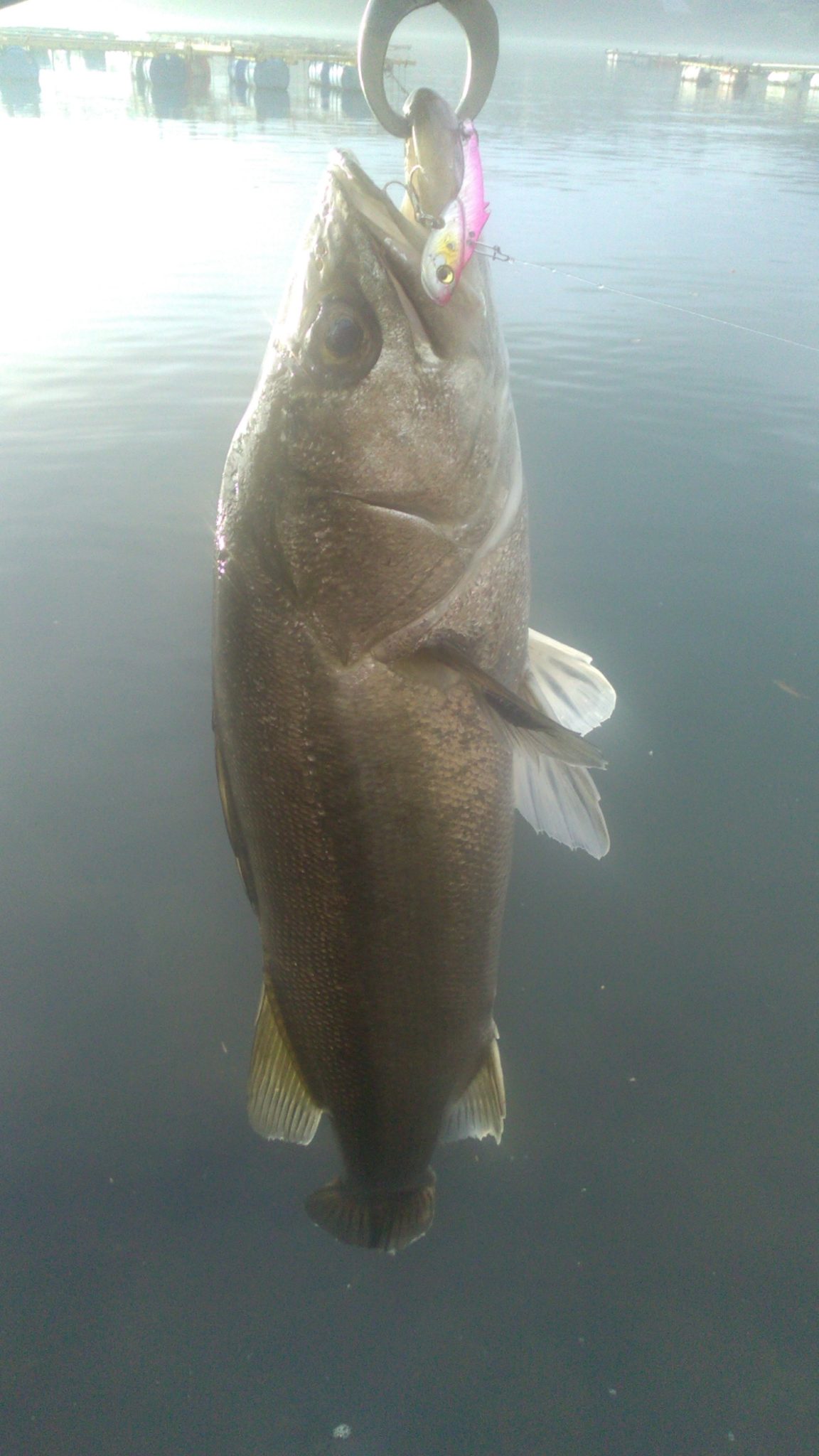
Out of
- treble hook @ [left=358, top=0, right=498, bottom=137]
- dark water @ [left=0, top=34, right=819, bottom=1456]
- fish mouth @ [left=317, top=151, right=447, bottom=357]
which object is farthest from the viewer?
dark water @ [left=0, top=34, right=819, bottom=1456]

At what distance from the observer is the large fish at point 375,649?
167 cm

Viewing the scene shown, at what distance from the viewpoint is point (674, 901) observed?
3551 mm

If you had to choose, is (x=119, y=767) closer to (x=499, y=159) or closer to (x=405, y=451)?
(x=405, y=451)

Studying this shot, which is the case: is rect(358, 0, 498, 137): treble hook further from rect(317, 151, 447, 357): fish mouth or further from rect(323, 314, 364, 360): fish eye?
rect(323, 314, 364, 360): fish eye

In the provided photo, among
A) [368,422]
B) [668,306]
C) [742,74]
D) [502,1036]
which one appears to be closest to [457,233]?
[368,422]

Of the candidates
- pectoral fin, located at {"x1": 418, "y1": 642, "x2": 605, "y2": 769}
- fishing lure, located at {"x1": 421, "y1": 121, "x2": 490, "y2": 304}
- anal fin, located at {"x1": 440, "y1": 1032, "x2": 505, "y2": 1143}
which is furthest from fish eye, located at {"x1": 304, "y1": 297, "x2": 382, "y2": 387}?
anal fin, located at {"x1": 440, "y1": 1032, "x2": 505, "y2": 1143}

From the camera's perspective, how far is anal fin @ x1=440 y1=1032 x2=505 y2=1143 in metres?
2.16

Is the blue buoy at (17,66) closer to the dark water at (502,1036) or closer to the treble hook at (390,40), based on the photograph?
the dark water at (502,1036)

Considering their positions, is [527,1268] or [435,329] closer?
[435,329]

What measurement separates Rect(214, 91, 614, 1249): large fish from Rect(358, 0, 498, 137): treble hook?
0.09 m

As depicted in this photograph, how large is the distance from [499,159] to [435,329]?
24.1 meters

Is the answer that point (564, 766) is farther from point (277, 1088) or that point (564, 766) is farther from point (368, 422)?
point (277, 1088)

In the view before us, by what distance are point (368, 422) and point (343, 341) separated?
161 millimetres

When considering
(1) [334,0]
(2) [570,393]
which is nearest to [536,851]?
(2) [570,393]
